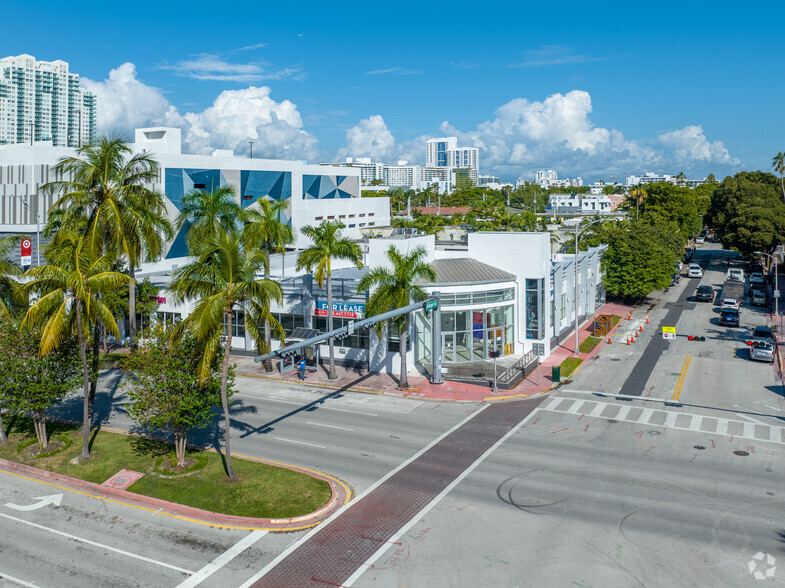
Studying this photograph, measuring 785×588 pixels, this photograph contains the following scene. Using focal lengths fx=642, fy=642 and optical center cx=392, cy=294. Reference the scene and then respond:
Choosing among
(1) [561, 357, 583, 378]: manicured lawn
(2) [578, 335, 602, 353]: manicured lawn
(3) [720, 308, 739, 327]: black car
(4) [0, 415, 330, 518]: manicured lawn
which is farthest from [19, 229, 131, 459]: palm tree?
(3) [720, 308, 739, 327]: black car

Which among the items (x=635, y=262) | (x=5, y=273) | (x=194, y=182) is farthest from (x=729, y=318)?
(x=194, y=182)

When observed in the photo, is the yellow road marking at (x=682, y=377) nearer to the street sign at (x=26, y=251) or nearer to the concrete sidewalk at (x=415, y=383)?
the concrete sidewalk at (x=415, y=383)

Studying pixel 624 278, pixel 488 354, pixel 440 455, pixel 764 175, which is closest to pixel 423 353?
pixel 488 354

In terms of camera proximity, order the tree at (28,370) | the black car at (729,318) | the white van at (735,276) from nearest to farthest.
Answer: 1. the tree at (28,370)
2. the black car at (729,318)
3. the white van at (735,276)

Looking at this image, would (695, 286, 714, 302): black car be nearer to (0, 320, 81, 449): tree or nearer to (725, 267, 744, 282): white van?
(725, 267, 744, 282): white van

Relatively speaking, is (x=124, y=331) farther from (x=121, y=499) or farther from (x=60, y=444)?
(x=121, y=499)

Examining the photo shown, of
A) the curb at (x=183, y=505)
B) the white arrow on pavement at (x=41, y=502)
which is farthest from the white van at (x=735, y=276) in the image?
the white arrow on pavement at (x=41, y=502)
